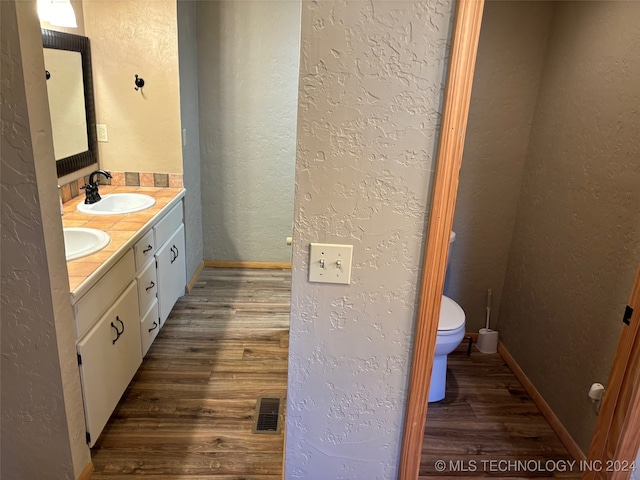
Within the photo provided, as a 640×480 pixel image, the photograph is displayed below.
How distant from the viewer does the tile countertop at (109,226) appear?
73.0 inches

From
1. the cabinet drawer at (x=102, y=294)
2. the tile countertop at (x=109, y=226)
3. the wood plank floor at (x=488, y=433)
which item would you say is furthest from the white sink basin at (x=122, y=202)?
the wood plank floor at (x=488, y=433)

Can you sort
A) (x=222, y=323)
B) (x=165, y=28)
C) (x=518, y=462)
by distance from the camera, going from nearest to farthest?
1. (x=518, y=462)
2. (x=165, y=28)
3. (x=222, y=323)

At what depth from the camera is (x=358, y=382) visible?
132cm

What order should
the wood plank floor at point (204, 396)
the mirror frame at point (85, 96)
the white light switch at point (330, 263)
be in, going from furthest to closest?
the mirror frame at point (85, 96)
the wood plank floor at point (204, 396)
the white light switch at point (330, 263)

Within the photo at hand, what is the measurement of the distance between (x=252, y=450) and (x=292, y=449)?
2.72 ft

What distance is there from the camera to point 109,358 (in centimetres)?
209

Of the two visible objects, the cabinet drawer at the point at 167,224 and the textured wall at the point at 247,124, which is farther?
the textured wall at the point at 247,124

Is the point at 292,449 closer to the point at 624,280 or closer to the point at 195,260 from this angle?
the point at 624,280

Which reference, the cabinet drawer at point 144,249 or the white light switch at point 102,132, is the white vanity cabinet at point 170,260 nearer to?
the cabinet drawer at point 144,249

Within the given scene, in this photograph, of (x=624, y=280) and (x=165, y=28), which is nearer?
(x=624, y=280)

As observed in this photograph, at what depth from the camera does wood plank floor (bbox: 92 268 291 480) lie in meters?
2.03

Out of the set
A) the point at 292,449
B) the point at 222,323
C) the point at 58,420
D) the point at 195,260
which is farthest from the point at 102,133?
the point at 292,449

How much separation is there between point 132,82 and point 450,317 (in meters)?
2.41

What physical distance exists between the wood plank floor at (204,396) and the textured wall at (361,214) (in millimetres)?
798
